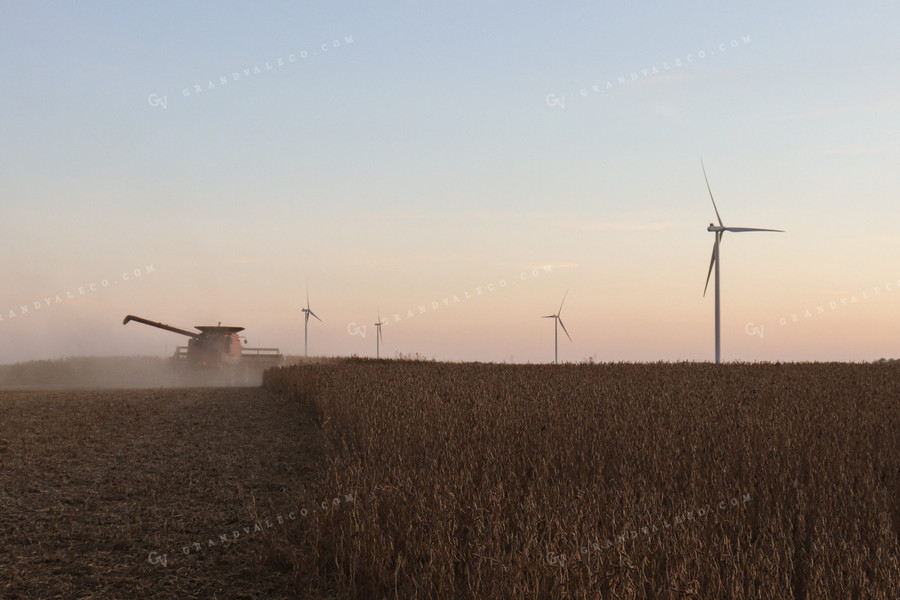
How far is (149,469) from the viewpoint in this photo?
409 inches

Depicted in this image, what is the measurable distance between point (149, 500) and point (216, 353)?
94.8ft

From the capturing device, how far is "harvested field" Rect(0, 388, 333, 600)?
20.1 ft

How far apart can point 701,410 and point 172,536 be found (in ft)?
29.0

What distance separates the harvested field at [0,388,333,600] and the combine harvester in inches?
791

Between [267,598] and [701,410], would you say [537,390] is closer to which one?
[701,410]

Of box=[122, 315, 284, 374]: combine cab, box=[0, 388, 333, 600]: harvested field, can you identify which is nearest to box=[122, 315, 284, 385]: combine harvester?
box=[122, 315, 284, 374]: combine cab

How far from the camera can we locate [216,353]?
1437 inches

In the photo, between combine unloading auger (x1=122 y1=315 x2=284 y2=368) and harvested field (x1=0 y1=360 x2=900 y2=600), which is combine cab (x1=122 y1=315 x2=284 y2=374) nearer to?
combine unloading auger (x1=122 y1=315 x2=284 y2=368)

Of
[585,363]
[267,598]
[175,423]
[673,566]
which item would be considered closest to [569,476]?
[673,566]

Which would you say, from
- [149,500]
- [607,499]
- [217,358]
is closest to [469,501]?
[607,499]

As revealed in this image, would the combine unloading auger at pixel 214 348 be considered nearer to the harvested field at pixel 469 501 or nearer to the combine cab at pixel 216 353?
the combine cab at pixel 216 353

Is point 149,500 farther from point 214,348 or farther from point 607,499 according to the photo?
point 214,348

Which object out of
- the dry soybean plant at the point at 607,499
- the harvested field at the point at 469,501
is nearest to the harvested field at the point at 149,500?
the harvested field at the point at 469,501

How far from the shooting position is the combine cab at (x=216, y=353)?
3647cm
